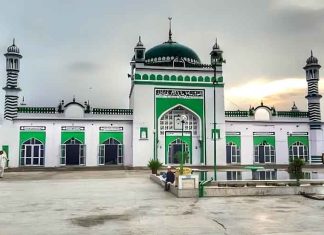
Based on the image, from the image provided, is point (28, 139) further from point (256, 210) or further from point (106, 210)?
point (256, 210)

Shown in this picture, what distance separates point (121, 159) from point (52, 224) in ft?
71.3

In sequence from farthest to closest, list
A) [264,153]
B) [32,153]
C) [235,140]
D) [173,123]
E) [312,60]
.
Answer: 1. [312,60]
2. [264,153]
3. [235,140]
4. [173,123]
5. [32,153]

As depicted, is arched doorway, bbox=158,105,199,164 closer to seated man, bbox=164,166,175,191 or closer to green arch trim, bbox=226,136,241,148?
green arch trim, bbox=226,136,241,148

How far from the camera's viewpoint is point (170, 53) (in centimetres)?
3234

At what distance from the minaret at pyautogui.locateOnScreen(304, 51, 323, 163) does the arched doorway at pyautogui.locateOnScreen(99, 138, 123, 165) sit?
17.5 m

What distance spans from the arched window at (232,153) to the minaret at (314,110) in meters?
7.05

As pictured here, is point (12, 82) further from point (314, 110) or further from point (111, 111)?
point (314, 110)

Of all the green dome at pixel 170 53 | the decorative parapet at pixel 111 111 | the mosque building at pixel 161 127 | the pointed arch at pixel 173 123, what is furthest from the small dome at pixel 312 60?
the decorative parapet at pixel 111 111

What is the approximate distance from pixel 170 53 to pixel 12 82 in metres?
14.0

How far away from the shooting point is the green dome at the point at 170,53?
106 feet

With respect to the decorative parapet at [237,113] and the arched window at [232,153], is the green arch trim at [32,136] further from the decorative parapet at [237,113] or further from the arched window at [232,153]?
the decorative parapet at [237,113]

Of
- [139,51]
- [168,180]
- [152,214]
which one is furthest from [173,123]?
[152,214]

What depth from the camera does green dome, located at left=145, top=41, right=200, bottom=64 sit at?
32.3 metres

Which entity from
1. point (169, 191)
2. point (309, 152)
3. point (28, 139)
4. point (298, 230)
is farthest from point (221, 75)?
point (298, 230)
